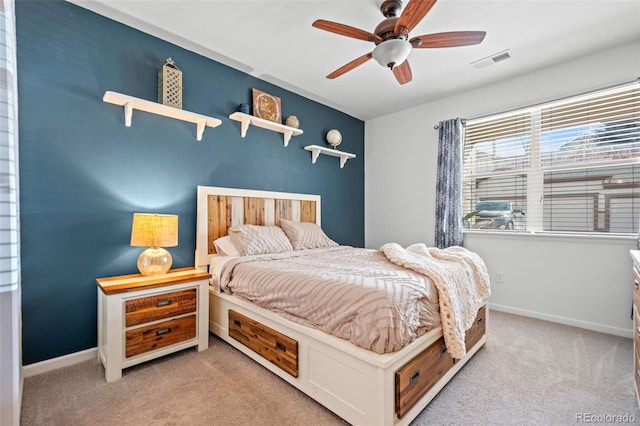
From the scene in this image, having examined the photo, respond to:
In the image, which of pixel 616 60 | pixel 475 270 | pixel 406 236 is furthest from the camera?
pixel 406 236

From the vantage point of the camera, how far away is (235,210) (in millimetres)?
3139

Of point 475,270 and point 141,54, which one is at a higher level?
point 141,54

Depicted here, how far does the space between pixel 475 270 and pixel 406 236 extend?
2045mm

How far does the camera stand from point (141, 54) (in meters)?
2.54

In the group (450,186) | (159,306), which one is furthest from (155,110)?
(450,186)

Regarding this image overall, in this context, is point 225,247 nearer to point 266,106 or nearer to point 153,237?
point 153,237

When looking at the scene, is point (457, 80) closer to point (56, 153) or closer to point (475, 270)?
point (475, 270)

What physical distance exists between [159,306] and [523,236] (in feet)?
12.2

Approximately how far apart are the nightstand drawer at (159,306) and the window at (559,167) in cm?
337

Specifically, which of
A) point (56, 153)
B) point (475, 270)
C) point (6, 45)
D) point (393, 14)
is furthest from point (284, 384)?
point (393, 14)

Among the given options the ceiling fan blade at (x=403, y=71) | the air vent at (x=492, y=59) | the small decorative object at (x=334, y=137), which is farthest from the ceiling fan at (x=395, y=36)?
the small decorative object at (x=334, y=137)

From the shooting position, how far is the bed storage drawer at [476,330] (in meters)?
2.15

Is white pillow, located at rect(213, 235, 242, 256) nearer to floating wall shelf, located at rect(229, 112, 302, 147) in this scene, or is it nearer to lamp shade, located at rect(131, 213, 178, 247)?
lamp shade, located at rect(131, 213, 178, 247)

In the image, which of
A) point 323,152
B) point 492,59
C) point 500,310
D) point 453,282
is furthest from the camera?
point 323,152
